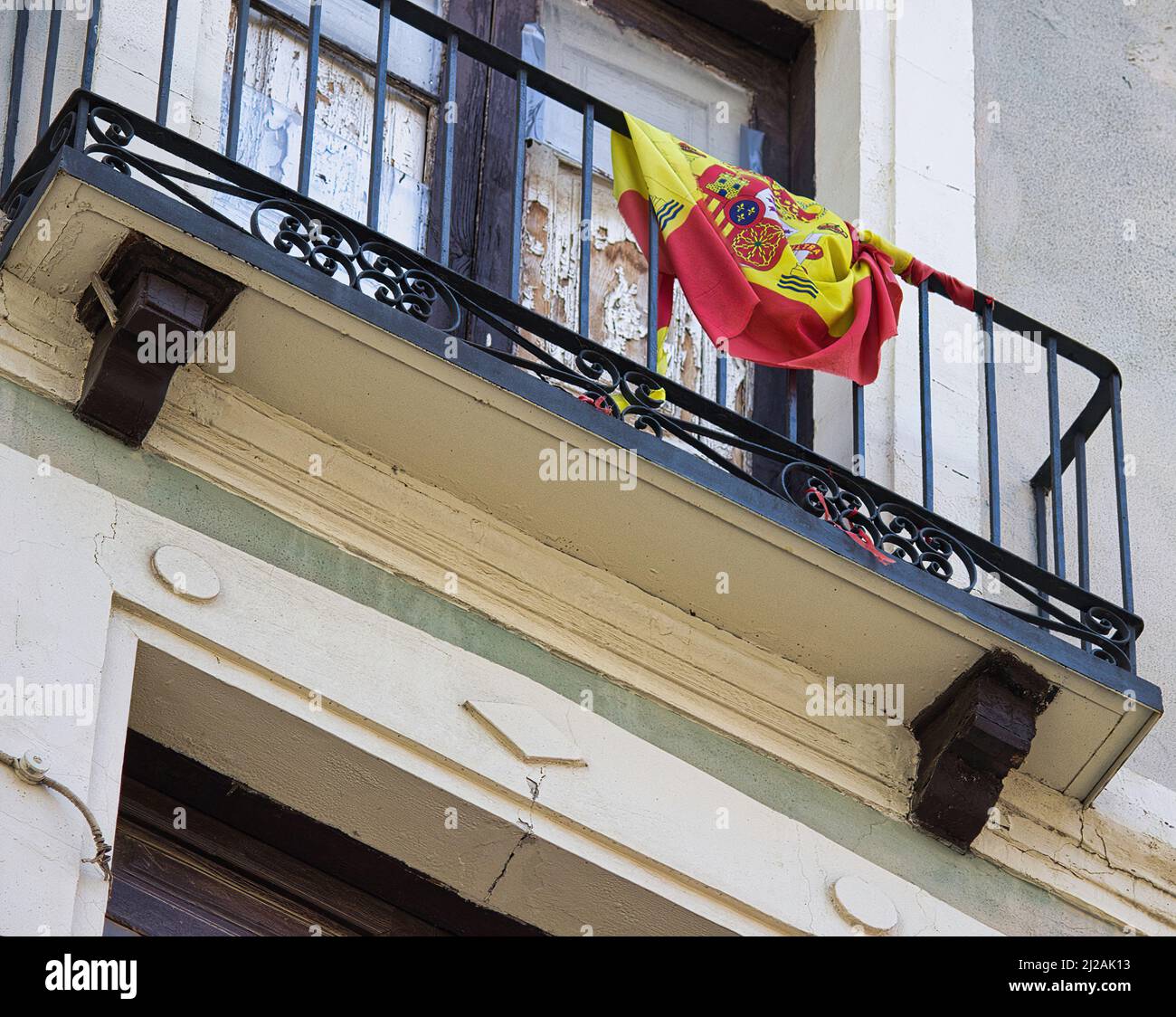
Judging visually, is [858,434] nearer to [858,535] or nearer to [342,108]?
[858,535]

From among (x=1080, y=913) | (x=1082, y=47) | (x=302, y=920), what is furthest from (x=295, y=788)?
(x=1082, y=47)

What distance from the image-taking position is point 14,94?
5.02 meters

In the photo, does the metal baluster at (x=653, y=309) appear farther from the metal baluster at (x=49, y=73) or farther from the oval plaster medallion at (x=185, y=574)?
the metal baluster at (x=49, y=73)

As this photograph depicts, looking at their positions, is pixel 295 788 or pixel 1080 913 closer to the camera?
pixel 295 788

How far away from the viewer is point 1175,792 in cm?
542

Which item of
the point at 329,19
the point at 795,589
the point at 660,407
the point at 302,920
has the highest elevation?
the point at 329,19

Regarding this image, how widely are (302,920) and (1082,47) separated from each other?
147 inches

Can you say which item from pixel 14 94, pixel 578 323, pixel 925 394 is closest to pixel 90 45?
pixel 14 94

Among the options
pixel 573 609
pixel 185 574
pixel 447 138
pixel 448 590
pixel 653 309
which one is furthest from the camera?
pixel 447 138

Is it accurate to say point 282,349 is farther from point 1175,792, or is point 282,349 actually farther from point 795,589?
point 1175,792

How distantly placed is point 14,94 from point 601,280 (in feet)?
5.42

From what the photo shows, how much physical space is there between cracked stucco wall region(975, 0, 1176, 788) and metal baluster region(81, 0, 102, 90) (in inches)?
95.9

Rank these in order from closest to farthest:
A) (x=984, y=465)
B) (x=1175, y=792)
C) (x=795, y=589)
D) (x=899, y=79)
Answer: (x=795, y=589) < (x=1175, y=792) < (x=984, y=465) < (x=899, y=79)

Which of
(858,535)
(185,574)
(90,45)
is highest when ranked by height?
(90,45)
